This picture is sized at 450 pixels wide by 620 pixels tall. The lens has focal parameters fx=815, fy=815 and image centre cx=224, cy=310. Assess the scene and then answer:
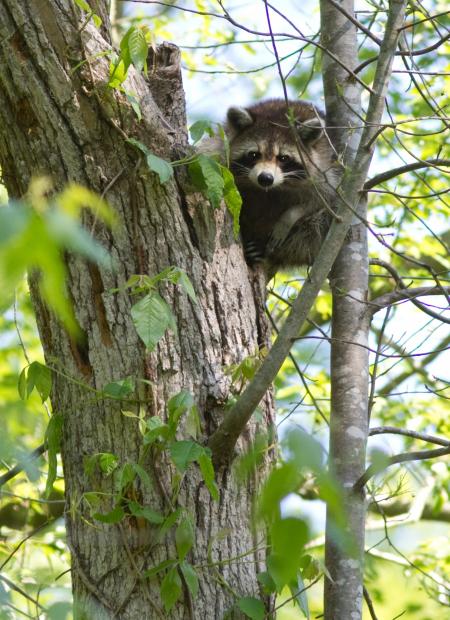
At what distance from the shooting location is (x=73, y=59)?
2689 millimetres

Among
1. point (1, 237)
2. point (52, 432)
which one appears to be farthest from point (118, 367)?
point (1, 237)

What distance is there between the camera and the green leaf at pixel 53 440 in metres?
2.63

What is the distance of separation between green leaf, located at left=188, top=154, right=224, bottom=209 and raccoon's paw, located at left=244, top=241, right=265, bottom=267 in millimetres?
631

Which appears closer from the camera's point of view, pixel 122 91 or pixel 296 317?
pixel 296 317

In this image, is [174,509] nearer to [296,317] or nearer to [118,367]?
[118,367]

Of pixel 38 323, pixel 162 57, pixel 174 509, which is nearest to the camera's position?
pixel 174 509

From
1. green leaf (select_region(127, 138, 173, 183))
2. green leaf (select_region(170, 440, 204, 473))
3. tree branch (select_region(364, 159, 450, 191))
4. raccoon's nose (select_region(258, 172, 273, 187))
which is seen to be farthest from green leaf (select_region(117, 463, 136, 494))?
raccoon's nose (select_region(258, 172, 273, 187))

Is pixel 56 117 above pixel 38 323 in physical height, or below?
above

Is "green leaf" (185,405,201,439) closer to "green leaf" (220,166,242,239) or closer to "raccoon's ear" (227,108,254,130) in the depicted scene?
"green leaf" (220,166,242,239)

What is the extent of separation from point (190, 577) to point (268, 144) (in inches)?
128

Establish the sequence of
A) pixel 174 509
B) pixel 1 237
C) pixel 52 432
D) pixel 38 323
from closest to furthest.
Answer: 1. pixel 1 237
2. pixel 174 509
3. pixel 52 432
4. pixel 38 323

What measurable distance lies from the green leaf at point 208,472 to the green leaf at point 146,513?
18 centimetres

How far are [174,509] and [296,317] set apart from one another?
694 mm

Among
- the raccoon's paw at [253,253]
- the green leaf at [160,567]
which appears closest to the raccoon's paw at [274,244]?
the raccoon's paw at [253,253]
